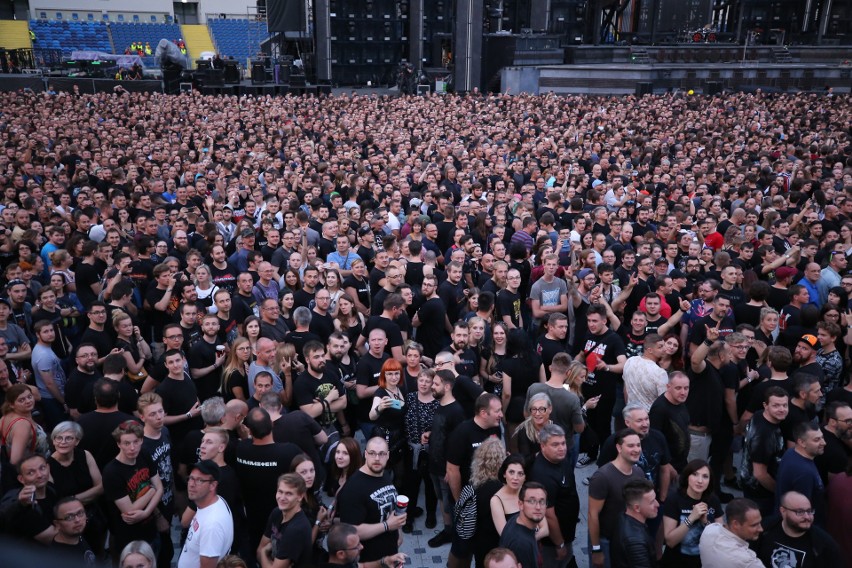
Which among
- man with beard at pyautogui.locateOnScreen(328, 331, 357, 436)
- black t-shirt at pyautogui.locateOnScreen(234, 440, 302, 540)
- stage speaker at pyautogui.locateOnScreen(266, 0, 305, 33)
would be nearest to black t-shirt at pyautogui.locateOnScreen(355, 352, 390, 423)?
man with beard at pyautogui.locateOnScreen(328, 331, 357, 436)

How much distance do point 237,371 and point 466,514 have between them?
7.03ft

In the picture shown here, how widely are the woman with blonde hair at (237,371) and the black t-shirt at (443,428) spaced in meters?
1.56

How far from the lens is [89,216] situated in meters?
8.46

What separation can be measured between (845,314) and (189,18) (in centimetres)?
5110

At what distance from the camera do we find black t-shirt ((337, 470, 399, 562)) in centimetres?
367

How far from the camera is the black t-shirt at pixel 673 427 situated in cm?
448

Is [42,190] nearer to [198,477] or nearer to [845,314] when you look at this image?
[198,477]

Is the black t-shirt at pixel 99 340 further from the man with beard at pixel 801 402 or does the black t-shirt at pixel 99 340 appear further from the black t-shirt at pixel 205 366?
the man with beard at pixel 801 402

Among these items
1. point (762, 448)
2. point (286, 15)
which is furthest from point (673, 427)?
point (286, 15)

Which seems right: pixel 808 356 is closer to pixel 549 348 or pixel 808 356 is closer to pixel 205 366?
pixel 549 348

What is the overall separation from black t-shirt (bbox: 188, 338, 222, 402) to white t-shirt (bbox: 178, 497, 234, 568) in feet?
6.10

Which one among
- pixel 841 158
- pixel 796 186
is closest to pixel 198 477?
pixel 796 186

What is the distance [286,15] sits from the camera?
104 feet

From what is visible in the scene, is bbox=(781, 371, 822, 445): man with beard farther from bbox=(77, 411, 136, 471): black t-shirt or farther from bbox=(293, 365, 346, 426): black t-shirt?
bbox=(77, 411, 136, 471): black t-shirt
